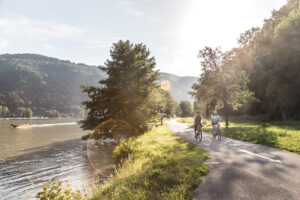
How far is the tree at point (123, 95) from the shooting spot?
26016 millimetres

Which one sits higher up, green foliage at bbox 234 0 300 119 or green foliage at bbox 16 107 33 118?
green foliage at bbox 234 0 300 119

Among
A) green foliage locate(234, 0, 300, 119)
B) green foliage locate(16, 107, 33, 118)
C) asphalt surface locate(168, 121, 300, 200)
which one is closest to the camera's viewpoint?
asphalt surface locate(168, 121, 300, 200)

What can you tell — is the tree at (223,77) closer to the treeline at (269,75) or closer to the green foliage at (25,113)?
the treeline at (269,75)

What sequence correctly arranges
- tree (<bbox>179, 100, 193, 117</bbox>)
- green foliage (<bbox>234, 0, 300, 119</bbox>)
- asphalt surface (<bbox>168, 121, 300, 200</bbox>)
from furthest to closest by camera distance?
tree (<bbox>179, 100, 193, 117</bbox>)
green foliage (<bbox>234, 0, 300, 119</bbox>)
asphalt surface (<bbox>168, 121, 300, 200</bbox>)

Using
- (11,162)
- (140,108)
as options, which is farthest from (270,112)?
(11,162)

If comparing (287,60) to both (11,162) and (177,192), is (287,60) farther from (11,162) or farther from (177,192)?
(11,162)

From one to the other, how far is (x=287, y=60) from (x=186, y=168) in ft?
90.3

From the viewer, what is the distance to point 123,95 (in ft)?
85.3

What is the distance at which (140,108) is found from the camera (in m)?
25.4

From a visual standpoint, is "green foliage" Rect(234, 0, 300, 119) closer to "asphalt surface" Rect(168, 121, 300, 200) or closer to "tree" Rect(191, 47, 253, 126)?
"tree" Rect(191, 47, 253, 126)

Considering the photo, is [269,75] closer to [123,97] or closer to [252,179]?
[123,97]

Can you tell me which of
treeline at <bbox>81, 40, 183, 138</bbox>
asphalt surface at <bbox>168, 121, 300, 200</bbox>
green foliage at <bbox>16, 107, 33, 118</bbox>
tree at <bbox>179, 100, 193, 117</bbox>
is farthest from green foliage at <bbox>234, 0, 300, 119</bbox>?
green foliage at <bbox>16, 107, 33, 118</bbox>

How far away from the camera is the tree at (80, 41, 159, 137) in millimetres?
26016

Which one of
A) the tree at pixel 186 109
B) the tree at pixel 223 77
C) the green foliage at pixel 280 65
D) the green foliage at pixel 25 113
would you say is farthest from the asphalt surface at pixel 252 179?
the green foliage at pixel 25 113
